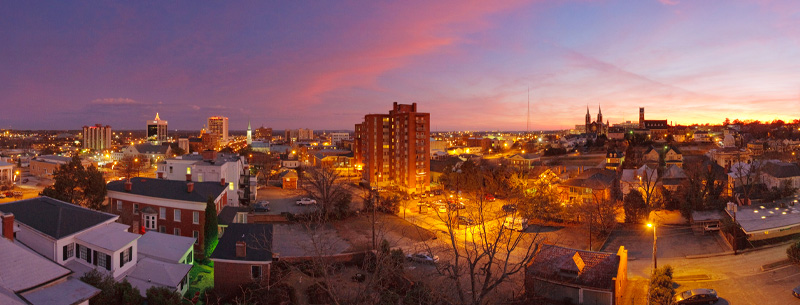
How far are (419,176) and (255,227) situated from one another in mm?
32635

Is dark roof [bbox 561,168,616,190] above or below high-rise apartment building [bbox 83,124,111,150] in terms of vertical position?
below

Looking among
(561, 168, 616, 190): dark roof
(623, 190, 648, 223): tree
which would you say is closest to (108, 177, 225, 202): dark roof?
(623, 190, 648, 223): tree

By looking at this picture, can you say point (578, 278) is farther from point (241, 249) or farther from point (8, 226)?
point (8, 226)

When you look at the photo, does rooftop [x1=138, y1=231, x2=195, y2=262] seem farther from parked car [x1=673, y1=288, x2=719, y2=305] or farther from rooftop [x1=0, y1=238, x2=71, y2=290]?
parked car [x1=673, y1=288, x2=719, y2=305]

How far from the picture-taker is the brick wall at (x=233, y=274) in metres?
18.1

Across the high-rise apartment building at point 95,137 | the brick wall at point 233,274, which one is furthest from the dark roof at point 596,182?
the high-rise apartment building at point 95,137

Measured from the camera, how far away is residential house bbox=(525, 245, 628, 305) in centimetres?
1623

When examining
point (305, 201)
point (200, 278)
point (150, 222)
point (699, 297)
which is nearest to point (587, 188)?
point (699, 297)

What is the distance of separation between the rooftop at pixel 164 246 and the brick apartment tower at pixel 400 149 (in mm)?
30086

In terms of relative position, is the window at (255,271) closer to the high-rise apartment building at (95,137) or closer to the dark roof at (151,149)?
the dark roof at (151,149)

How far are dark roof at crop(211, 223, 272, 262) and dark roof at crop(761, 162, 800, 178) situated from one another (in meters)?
36.8

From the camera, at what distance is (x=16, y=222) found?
1605 centimetres

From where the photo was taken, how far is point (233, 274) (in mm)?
18156

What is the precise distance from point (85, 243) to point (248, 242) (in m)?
5.89
